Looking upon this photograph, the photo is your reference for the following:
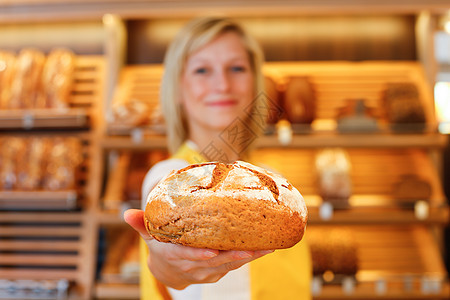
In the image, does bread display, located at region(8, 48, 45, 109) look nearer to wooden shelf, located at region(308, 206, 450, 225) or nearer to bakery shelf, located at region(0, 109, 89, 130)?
bakery shelf, located at region(0, 109, 89, 130)

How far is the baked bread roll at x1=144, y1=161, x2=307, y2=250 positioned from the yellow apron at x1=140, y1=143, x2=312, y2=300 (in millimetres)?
495

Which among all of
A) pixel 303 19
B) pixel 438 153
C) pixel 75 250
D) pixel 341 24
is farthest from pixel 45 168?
pixel 438 153

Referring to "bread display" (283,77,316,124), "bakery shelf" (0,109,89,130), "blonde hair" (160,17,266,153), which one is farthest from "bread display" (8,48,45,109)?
"blonde hair" (160,17,266,153)

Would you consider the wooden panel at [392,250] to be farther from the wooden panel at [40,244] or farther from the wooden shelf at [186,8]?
the wooden panel at [40,244]

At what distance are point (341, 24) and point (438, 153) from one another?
1.06 m

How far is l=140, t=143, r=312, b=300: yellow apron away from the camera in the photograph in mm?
1270

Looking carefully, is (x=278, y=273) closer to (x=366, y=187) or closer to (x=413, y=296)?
(x=413, y=296)

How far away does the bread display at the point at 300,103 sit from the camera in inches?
102

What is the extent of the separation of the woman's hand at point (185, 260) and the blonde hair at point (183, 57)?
660mm

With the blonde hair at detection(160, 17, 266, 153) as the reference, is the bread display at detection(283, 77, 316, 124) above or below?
above

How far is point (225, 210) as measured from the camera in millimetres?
668

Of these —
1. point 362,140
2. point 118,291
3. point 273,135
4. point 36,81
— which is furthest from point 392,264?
point 36,81

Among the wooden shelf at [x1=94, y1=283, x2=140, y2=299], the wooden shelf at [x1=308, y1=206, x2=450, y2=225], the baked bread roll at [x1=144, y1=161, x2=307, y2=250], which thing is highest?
the wooden shelf at [x1=308, y1=206, x2=450, y2=225]

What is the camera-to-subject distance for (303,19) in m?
3.13
